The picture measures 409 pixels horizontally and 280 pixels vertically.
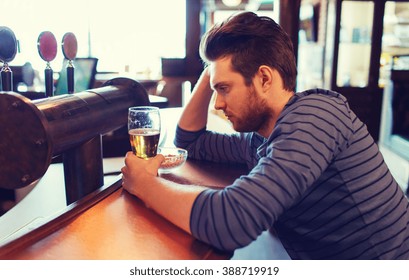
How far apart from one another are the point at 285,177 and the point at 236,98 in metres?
0.30

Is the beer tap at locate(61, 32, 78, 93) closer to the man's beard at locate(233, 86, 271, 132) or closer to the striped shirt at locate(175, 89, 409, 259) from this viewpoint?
the man's beard at locate(233, 86, 271, 132)

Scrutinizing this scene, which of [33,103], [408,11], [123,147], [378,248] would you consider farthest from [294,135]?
[408,11]

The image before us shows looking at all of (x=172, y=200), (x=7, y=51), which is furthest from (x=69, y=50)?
(x=172, y=200)

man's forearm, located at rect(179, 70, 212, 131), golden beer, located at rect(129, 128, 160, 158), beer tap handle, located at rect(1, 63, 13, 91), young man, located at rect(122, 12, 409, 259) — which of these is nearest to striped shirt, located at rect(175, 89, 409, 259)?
young man, located at rect(122, 12, 409, 259)

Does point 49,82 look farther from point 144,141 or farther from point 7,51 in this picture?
point 144,141

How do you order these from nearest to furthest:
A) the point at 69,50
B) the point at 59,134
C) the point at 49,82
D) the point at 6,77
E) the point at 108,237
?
the point at 108,237 < the point at 59,134 < the point at 6,77 < the point at 49,82 < the point at 69,50

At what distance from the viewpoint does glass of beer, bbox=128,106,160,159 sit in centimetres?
94

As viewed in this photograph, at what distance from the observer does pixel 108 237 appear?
0.67 meters

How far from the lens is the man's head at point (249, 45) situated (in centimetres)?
95

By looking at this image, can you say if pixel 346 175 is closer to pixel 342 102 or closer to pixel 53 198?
pixel 342 102

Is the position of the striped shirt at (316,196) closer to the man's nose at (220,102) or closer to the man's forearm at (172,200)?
the man's forearm at (172,200)

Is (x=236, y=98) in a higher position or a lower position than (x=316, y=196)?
higher
